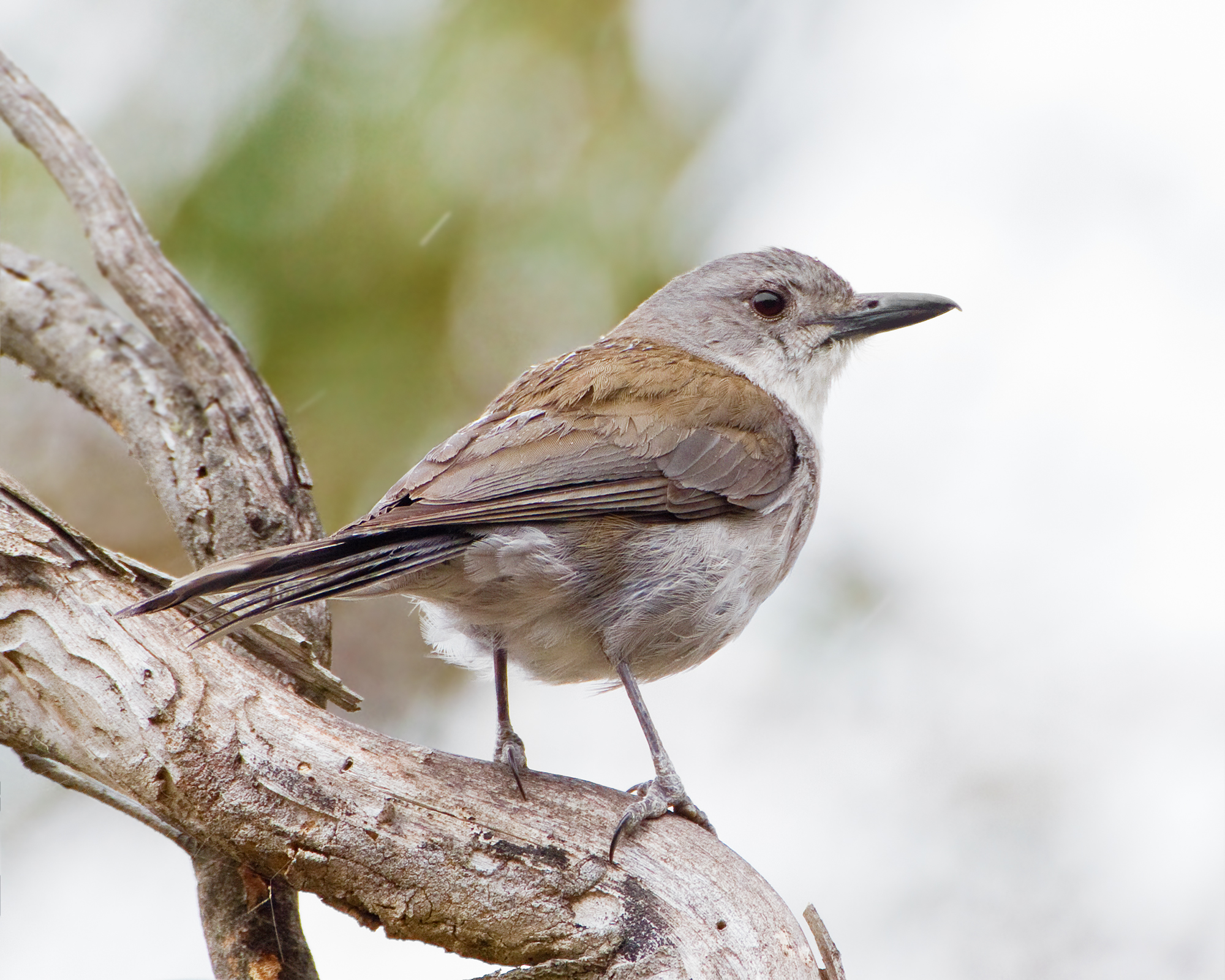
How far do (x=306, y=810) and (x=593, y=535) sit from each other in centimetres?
103

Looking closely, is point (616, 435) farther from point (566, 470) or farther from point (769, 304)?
point (769, 304)

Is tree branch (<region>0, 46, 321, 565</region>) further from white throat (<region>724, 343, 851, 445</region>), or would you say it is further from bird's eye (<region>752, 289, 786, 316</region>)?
→ bird's eye (<region>752, 289, 786, 316</region>)

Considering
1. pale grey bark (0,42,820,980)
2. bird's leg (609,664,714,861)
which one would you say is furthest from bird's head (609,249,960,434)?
pale grey bark (0,42,820,980)

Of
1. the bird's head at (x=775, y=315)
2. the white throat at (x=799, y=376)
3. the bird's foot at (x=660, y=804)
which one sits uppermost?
the bird's head at (x=775, y=315)

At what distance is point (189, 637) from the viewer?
2801 millimetres

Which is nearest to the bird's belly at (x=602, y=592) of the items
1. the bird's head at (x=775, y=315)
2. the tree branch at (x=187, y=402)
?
the tree branch at (x=187, y=402)

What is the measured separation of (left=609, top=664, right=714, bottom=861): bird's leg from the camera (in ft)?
8.96

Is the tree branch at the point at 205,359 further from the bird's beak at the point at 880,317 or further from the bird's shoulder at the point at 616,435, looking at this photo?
the bird's beak at the point at 880,317

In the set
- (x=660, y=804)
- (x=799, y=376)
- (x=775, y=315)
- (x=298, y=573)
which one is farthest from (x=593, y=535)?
(x=775, y=315)

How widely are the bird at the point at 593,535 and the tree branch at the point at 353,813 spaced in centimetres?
15

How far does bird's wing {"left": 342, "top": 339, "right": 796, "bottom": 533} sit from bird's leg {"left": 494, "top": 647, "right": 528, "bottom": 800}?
54 centimetres

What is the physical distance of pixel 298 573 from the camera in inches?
101

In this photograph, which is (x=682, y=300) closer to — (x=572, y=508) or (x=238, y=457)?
(x=572, y=508)

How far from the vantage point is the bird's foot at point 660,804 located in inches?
107
